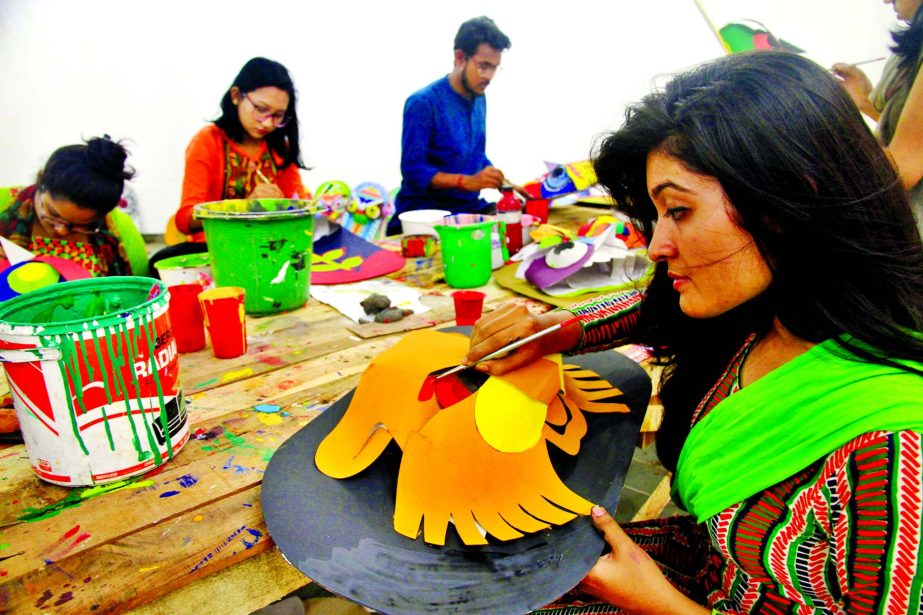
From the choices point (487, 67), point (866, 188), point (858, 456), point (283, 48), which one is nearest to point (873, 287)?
point (866, 188)

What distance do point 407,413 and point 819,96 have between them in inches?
29.0

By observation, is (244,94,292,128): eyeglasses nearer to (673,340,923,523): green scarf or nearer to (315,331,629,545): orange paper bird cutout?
(315,331,629,545): orange paper bird cutout

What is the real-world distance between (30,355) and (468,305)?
0.94 m

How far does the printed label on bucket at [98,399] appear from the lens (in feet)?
2.74

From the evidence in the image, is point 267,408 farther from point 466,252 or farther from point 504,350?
point 466,252

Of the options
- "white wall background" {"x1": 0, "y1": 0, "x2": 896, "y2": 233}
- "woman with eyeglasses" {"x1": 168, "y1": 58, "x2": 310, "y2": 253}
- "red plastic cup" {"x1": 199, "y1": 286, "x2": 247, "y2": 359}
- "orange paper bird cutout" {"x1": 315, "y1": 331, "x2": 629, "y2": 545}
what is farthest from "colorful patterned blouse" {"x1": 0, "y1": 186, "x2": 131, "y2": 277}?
"white wall background" {"x1": 0, "y1": 0, "x2": 896, "y2": 233}

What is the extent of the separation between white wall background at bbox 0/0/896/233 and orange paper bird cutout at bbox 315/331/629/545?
399cm

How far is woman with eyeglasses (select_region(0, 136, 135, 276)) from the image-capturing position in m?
1.98

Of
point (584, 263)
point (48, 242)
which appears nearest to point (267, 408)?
point (584, 263)

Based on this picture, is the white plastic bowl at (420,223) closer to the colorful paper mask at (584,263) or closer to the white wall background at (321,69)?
the colorful paper mask at (584,263)

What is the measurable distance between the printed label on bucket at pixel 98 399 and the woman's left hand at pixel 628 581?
0.70 meters

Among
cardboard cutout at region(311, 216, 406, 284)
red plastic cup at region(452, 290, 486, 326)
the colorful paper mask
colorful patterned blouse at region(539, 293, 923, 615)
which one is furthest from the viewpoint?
cardboard cutout at region(311, 216, 406, 284)

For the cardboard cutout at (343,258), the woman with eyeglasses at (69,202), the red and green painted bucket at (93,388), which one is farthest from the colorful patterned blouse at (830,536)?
the woman with eyeglasses at (69,202)

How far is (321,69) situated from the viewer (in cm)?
464
